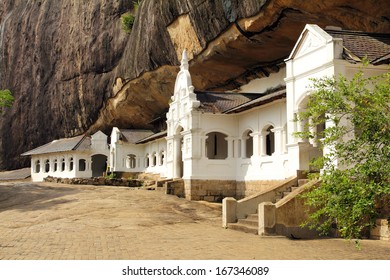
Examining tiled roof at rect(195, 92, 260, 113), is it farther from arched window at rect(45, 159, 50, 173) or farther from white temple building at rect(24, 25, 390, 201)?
arched window at rect(45, 159, 50, 173)

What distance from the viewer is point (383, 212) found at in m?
13.3

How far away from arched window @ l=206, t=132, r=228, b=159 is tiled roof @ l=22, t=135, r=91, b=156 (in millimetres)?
19345

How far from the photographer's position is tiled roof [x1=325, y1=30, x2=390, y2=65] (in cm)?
1535

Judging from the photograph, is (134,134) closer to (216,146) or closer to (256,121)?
(216,146)

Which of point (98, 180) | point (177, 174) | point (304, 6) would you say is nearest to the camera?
point (304, 6)

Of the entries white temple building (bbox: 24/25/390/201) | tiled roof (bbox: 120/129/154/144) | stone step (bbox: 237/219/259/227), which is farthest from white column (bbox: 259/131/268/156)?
tiled roof (bbox: 120/129/154/144)

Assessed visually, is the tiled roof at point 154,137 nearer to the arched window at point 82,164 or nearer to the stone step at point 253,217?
the arched window at point 82,164

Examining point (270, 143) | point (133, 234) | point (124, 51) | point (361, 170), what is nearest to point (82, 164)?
point (124, 51)

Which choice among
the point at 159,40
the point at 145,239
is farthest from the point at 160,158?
the point at 145,239

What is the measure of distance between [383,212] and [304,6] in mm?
10199

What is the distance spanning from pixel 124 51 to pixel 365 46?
1013 inches

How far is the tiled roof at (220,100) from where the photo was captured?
24.6 metres

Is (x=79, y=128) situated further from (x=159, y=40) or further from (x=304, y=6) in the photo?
(x=304, y=6)

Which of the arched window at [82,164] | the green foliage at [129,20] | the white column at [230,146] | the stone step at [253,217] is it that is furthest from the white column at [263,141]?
the arched window at [82,164]
